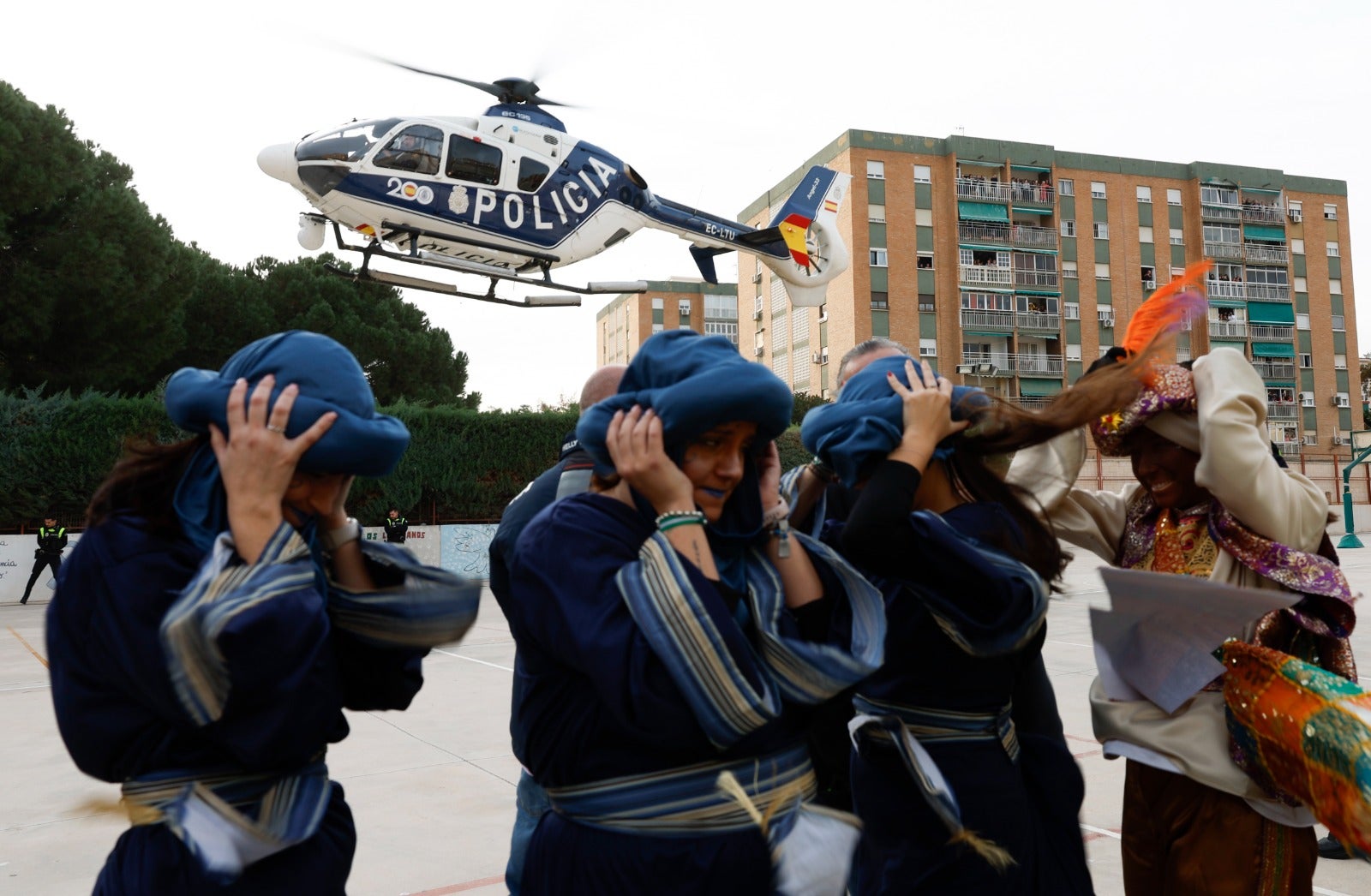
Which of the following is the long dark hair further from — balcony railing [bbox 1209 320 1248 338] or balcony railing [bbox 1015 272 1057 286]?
balcony railing [bbox 1209 320 1248 338]

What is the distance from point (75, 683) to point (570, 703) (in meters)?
0.73

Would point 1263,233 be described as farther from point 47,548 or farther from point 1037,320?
point 47,548

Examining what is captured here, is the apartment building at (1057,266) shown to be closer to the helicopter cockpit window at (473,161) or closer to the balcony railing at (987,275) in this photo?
the balcony railing at (987,275)

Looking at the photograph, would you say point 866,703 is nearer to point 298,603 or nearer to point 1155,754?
point 1155,754

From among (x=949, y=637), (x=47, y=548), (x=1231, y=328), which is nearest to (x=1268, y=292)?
(x=1231, y=328)

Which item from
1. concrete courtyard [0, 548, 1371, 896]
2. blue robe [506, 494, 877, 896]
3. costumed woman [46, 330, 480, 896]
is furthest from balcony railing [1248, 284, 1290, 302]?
costumed woman [46, 330, 480, 896]

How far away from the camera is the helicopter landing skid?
14352 mm

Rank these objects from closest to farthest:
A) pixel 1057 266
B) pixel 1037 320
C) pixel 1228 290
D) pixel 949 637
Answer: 1. pixel 949 637
2. pixel 1037 320
3. pixel 1057 266
4. pixel 1228 290

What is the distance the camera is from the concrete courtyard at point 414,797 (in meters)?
3.62

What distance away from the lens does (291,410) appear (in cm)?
149

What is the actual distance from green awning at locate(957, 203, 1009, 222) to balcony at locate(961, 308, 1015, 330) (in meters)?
4.81

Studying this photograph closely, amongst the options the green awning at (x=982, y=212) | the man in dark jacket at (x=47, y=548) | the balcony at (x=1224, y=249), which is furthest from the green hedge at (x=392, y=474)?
the balcony at (x=1224, y=249)

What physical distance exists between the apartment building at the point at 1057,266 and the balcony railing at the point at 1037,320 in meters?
0.10

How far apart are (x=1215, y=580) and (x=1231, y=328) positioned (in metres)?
60.6
